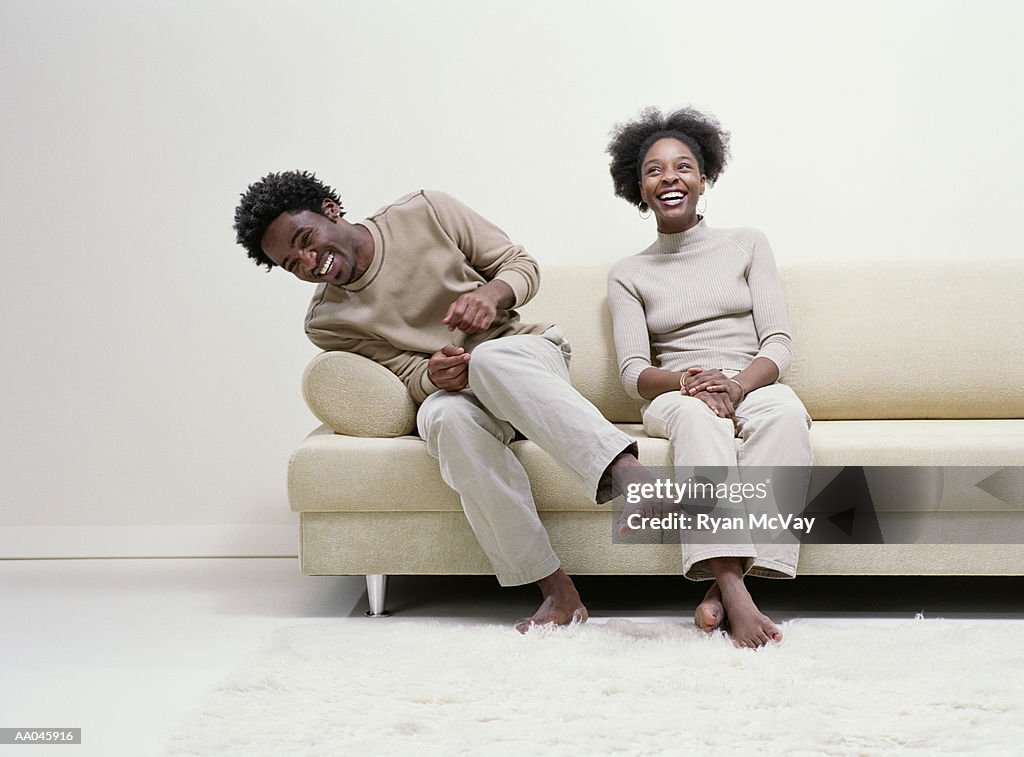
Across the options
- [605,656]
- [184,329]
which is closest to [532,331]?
[605,656]

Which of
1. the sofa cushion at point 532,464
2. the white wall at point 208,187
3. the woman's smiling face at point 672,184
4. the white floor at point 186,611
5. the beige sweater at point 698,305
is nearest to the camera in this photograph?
the white floor at point 186,611

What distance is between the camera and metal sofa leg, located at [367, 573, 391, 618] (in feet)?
6.92

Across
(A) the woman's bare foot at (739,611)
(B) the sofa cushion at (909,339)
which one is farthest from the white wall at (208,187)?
(A) the woman's bare foot at (739,611)

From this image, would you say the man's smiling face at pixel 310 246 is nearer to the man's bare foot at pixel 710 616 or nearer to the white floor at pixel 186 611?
Result: the white floor at pixel 186 611

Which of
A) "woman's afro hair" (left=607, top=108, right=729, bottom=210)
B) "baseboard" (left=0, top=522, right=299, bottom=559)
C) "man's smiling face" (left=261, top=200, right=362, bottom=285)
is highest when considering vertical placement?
"woman's afro hair" (left=607, top=108, right=729, bottom=210)

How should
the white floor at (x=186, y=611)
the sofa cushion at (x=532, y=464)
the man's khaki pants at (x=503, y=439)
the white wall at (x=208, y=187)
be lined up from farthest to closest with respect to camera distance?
the white wall at (x=208, y=187) < the sofa cushion at (x=532, y=464) < the man's khaki pants at (x=503, y=439) < the white floor at (x=186, y=611)

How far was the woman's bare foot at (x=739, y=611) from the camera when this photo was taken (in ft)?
5.62

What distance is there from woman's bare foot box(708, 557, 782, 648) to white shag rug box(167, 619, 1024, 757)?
3 centimetres

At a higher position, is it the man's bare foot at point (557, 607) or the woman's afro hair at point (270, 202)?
the woman's afro hair at point (270, 202)

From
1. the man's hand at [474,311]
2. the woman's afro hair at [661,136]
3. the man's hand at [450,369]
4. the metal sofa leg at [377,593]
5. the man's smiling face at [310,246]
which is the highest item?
the woman's afro hair at [661,136]

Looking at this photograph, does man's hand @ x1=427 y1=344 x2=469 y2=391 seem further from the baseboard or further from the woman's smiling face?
the baseboard

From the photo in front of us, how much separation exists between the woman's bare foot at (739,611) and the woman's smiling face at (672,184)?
1.00 metres

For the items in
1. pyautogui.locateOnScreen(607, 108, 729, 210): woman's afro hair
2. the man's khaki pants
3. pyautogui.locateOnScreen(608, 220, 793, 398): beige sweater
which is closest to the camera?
the man's khaki pants

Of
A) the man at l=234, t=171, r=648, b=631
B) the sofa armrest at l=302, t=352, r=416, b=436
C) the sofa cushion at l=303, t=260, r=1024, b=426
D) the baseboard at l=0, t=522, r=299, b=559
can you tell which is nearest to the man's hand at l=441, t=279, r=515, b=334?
the man at l=234, t=171, r=648, b=631
